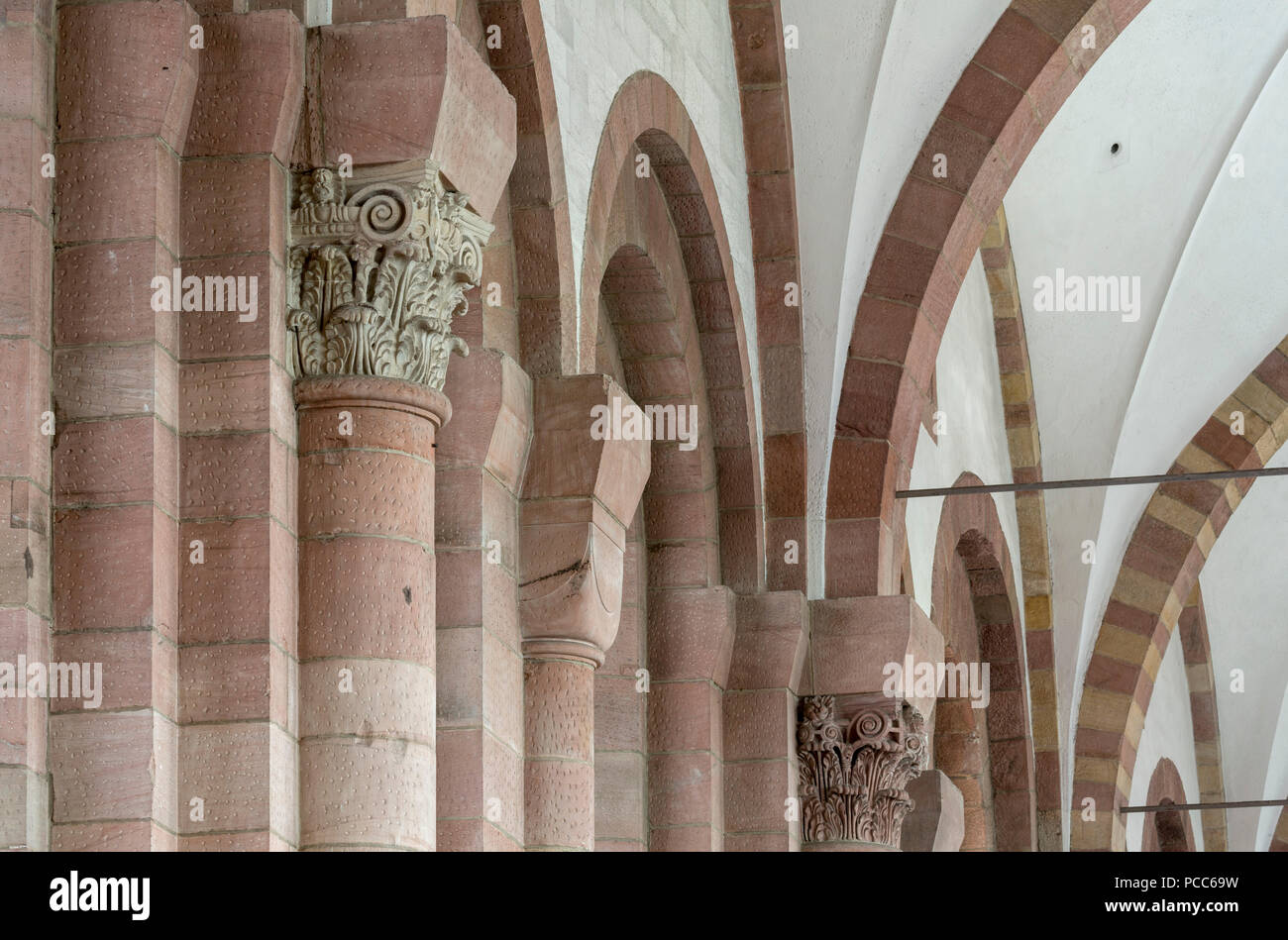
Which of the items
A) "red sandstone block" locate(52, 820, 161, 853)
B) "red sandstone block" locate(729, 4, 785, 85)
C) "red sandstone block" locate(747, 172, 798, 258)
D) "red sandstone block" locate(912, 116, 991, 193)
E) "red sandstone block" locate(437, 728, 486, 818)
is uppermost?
"red sandstone block" locate(729, 4, 785, 85)

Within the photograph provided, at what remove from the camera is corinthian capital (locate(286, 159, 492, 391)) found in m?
4.59

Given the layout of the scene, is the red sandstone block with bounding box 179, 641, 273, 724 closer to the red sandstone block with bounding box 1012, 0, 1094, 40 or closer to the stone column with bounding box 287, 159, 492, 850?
the stone column with bounding box 287, 159, 492, 850

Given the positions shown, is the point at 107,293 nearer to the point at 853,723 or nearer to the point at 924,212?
the point at 853,723

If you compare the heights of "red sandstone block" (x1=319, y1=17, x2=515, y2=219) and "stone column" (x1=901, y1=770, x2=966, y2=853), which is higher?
"red sandstone block" (x1=319, y1=17, x2=515, y2=219)

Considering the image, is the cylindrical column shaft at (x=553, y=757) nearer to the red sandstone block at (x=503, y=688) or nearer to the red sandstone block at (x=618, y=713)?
the red sandstone block at (x=503, y=688)

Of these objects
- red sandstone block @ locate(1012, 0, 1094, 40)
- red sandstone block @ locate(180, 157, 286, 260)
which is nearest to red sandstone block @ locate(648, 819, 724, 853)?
red sandstone block @ locate(1012, 0, 1094, 40)

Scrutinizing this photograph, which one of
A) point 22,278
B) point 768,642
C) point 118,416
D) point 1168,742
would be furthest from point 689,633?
point 1168,742

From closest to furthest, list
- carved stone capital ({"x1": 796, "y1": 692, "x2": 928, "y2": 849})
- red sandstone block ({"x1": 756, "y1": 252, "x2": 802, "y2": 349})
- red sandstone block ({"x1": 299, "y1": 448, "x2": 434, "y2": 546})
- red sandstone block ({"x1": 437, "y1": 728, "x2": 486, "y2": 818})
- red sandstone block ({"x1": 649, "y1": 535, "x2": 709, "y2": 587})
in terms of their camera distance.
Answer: red sandstone block ({"x1": 299, "y1": 448, "x2": 434, "y2": 546}) → red sandstone block ({"x1": 437, "y1": 728, "x2": 486, "y2": 818}) → red sandstone block ({"x1": 649, "y1": 535, "x2": 709, "y2": 587}) → carved stone capital ({"x1": 796, "y1": 692, "x2": 928, "y2": 849}) → red sandstone block ({"x1": 756, "y1": 252, "x2": 802, "y2": 349})

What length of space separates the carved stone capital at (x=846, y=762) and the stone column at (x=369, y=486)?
345cm

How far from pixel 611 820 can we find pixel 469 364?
2.26m

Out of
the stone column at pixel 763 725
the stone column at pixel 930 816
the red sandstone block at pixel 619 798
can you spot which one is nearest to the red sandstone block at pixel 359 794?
the red sandstone block at pixel 619 798

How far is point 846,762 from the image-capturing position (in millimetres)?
7898
